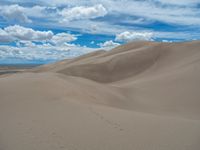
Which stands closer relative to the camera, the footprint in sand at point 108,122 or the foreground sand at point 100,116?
the foreground sand at point 100,116

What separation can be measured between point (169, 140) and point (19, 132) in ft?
8.84

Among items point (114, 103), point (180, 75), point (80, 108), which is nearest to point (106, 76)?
point (180, 75)

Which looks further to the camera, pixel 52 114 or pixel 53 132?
pixel 52 114

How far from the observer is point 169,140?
470cm

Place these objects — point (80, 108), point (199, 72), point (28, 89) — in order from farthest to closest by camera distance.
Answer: point (199, 72), point (28, 89), point (80, 108)

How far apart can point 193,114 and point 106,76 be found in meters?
10.9

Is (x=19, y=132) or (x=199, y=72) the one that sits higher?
(x=199, y=72)

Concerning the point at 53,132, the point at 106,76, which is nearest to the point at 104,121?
the point at 53,132

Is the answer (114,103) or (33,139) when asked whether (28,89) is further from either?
(33,139)

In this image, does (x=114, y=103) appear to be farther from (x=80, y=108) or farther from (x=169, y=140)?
(x=169, y=140)

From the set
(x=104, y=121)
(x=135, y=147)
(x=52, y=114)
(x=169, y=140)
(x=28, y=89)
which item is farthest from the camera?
(x=28, y=89)

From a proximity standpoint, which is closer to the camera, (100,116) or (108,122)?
(108,122)

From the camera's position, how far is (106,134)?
484cm

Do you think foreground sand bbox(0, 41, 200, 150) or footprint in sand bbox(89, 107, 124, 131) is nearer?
foreground sand bbox(0, 41, 200, 150)
